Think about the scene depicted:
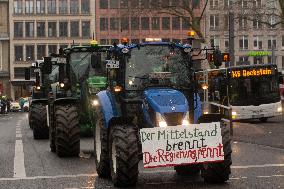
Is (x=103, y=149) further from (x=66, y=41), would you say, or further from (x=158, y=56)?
(x=66, y=41)

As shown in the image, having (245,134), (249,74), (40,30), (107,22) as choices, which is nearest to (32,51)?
(40,30)

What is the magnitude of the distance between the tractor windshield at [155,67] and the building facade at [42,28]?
95.5m

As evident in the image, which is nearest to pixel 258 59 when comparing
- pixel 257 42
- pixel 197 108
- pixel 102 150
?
pixel 257 42

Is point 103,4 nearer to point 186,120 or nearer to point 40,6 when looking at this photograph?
point 40,6

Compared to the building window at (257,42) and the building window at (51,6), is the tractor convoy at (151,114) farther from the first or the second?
the building window at (257,42)

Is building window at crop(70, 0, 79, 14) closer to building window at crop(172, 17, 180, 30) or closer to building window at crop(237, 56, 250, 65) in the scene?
building window at crop(172, 17, 180, 30)

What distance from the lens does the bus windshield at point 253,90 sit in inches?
1432

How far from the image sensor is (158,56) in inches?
474

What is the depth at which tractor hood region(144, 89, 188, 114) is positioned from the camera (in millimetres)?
10998

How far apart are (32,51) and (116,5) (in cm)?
1459

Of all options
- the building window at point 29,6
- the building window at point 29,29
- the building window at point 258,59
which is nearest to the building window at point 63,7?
the building window at point 29,6

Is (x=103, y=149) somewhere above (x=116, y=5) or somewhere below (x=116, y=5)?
below

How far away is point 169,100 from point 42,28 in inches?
3905

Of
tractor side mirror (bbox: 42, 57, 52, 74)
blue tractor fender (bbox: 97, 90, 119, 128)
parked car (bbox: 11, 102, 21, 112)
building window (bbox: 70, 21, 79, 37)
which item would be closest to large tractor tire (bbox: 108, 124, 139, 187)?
blue tractor fender (bbox: 97, 90, 119, 128)
